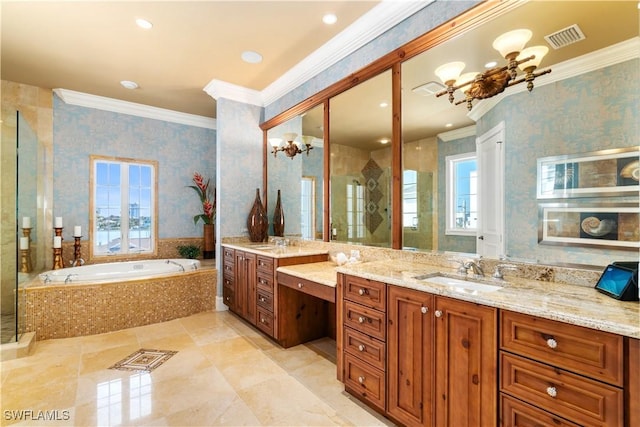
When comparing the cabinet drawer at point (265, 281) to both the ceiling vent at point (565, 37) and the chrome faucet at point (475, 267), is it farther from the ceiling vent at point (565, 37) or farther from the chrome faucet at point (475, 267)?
the ceiling vent at point (565, 37)

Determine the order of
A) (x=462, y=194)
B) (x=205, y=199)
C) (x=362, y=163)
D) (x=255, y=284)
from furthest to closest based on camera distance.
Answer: (x=205, y=199)
(x=255, y=284)
(x=362, y=163)
(x=462, y=194)

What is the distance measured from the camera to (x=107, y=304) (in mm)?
3256

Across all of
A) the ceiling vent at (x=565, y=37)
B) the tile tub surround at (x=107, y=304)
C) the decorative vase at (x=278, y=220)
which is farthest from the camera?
the decorative vase at (x=278, y=220)

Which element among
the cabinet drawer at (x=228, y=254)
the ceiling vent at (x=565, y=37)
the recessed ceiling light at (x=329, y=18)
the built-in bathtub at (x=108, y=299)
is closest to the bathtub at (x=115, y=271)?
the built-in bathtub at (x=108, y=299)

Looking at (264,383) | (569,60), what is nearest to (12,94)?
(264,383)

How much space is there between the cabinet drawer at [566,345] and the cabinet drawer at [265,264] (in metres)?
2.10

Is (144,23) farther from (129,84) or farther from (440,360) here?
(440,360)

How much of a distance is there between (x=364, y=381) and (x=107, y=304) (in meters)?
2.95

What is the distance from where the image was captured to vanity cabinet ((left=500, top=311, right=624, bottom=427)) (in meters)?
1.01

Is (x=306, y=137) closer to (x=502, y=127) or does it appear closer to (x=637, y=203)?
(x=502, y=127)

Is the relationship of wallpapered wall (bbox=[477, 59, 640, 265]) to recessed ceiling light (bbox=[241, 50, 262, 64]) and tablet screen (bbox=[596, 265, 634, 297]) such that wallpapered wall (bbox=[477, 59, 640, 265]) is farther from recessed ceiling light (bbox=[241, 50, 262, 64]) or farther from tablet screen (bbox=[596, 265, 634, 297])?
recessed ceiling light (bbox=[241, 50, 262, 64])

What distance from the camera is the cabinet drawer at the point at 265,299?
295 centimetres

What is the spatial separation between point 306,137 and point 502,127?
2.18 meters

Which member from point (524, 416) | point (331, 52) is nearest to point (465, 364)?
point (524, 416)
